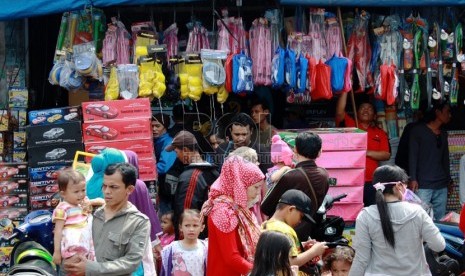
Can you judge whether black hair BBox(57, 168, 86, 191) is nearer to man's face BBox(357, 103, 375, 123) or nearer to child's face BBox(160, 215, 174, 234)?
child's face BBox(160, 215, 174, 234)

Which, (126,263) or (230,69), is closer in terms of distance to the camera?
(126,263)

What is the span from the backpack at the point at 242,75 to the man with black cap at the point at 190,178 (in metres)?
1.00

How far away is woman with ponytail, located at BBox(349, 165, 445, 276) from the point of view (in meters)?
7.82

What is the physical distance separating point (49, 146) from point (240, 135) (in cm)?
192

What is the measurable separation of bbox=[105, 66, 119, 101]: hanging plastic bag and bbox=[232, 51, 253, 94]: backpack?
1202mm

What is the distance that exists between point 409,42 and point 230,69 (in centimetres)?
197

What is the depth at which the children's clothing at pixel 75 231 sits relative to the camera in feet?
24.1

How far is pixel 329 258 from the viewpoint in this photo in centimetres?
914

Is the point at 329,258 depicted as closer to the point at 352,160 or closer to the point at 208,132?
the point at 352,160

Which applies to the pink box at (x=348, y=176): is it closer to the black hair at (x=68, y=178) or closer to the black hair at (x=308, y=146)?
the black hair at (x=308, y=146)

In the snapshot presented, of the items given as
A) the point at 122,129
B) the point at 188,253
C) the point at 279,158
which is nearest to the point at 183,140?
the point at 122,129

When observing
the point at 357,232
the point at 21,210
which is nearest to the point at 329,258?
the point at 357,232

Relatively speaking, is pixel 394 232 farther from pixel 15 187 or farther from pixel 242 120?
pixel 15 187

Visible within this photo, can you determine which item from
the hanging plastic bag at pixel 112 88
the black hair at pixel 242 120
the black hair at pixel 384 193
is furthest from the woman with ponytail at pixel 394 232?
the hanging plastic bag at pixel 112 88
